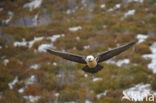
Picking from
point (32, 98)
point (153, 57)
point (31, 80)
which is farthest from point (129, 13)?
point (32, 98)

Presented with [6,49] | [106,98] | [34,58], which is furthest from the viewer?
[6,49]

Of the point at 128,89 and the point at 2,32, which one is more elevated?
the point at 2,32

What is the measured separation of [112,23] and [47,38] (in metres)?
2.79

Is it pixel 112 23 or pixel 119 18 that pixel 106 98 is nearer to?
pixel 112 23

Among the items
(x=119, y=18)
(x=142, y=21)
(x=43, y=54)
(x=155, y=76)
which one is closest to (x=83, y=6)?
(x=119, y=18)

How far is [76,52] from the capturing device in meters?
6.45

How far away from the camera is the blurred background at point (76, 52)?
13.9 ft

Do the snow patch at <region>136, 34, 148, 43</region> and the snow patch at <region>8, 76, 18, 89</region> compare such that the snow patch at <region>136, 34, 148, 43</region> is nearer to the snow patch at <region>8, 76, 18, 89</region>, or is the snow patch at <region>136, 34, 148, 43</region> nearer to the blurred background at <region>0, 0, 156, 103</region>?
the blurred background at <region>0, 0, 156, 103</region>

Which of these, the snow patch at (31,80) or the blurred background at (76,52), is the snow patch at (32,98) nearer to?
the blurred background at (76,52)

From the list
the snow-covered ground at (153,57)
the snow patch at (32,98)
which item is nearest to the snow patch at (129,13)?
the snow-covered ground at (153,57)

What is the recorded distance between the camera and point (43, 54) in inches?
266

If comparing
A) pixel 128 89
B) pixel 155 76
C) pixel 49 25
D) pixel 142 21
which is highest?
pixel 49 25

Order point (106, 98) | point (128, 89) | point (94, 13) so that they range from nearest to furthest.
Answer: point (106, 98), point (128, 89), point (94, 13)

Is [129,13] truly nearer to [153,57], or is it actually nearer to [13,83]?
[153,57]
